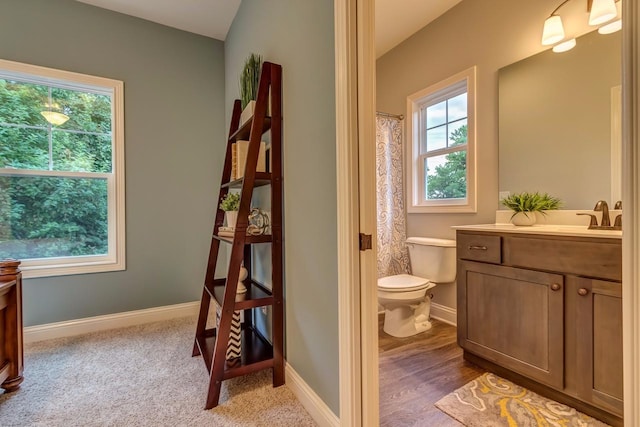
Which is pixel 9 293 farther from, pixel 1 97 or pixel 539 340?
pixel 539 340

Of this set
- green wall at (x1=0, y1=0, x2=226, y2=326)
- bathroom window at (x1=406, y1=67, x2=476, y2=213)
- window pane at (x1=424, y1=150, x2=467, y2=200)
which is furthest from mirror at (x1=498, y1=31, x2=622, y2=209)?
→ green wall at (x1=0, y1=0, x2=226, y2=326)

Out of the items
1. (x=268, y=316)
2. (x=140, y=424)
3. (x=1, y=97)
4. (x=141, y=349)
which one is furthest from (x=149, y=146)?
(x=140, y=424)

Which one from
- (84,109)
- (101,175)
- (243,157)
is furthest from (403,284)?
(84,109)

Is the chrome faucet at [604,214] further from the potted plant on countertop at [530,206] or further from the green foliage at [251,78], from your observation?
the green foliage at [251,78]

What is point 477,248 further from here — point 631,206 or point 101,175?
point 101,175

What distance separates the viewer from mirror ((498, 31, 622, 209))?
1.65m

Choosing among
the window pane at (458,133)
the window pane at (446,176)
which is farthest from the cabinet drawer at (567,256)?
the window pane at (458,133)

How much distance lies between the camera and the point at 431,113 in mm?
2820

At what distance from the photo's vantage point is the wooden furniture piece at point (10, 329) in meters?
1.59

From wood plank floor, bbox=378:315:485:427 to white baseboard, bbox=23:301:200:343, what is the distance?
1902 millimetres

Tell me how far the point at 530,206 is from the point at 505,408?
1179 millimetres

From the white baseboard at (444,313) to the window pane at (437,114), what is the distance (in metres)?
1.69

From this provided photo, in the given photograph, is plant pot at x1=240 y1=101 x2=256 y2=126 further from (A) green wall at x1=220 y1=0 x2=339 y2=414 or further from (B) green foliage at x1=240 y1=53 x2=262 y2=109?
(A) green wall at x1=220 y1=0 x2=339 y2=414

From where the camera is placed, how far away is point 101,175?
256 cm
